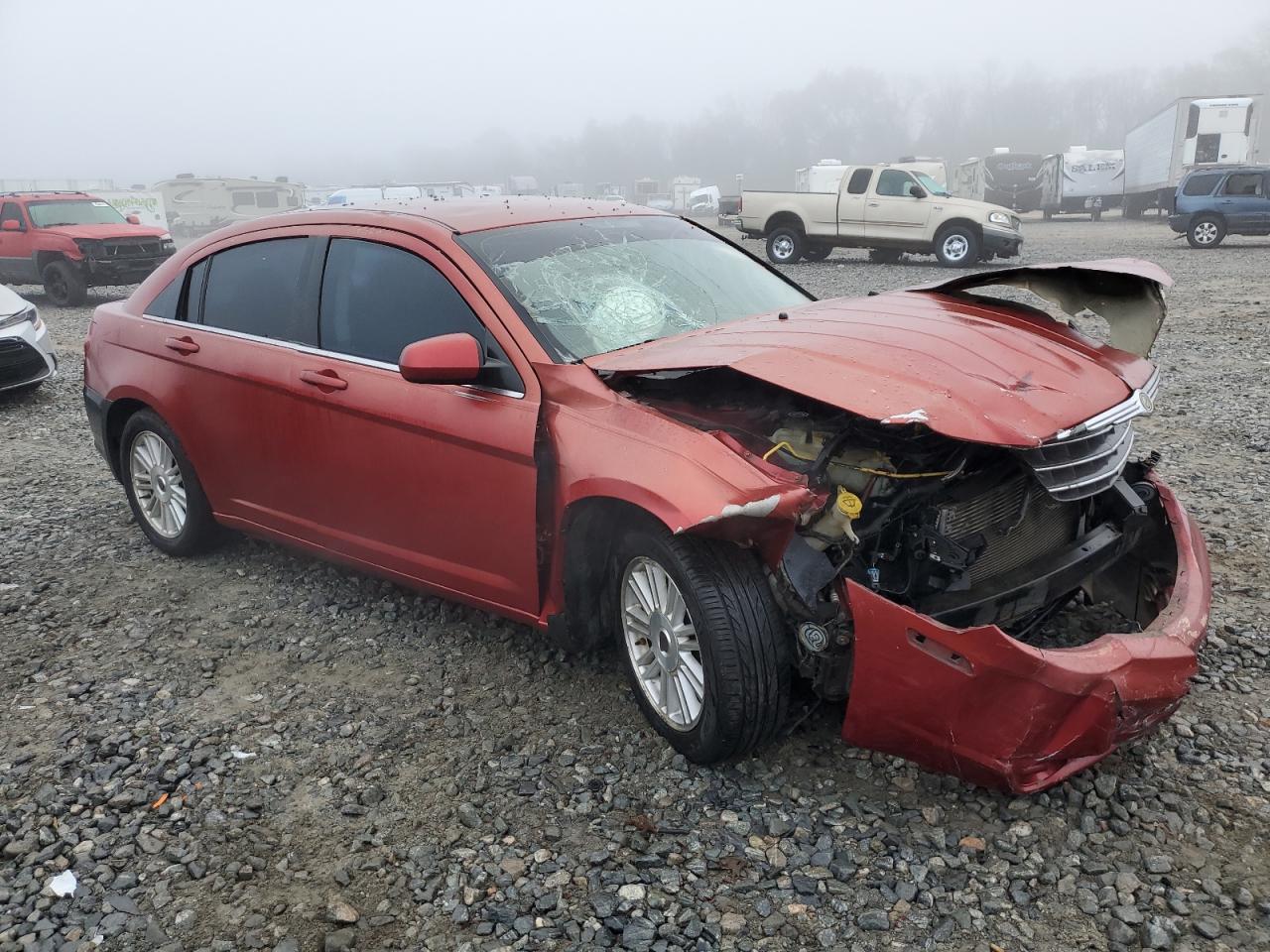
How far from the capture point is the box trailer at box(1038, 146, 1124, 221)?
3453 cm

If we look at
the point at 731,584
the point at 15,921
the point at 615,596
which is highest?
the point at 731,584

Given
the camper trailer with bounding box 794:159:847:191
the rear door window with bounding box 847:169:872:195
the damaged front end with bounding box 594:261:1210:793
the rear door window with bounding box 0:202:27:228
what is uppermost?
the camper trailer with bounding box 794:159:847:191

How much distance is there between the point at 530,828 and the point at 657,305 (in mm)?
1948

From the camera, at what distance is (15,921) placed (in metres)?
2.59

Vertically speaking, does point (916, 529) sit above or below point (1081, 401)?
below

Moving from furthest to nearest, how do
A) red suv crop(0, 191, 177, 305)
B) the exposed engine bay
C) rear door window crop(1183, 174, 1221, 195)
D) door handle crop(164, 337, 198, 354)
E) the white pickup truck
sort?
rear door window crop(1183, 174, 1221, 195) < the white pickup truck < red suv crop(0, 191, 177, 305) < door handle crop(164, 337, 198, 354) < the exposed engine bay

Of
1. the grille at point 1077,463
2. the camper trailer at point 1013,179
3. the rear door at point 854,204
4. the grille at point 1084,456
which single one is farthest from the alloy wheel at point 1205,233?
the grille at point 1077,463

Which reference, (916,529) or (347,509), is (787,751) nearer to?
(916,529)

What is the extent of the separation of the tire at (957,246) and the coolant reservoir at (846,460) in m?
15.9

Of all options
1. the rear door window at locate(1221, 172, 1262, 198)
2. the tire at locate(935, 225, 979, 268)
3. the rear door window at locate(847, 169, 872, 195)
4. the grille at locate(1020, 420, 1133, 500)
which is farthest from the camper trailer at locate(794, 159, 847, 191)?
the grille at locate(1020, 420, 1133, 500)

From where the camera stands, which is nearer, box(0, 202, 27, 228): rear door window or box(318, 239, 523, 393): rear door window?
box(318, 239, 523, 393): rear door window

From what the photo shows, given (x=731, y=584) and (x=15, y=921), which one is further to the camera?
(x=731, y=584)

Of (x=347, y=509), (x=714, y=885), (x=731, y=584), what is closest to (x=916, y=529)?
(x=731, y=584)

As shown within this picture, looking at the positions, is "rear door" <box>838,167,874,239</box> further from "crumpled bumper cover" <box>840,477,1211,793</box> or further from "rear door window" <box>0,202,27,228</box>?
"crumpled bumper cover" <box>840,477,1211,793</box>
